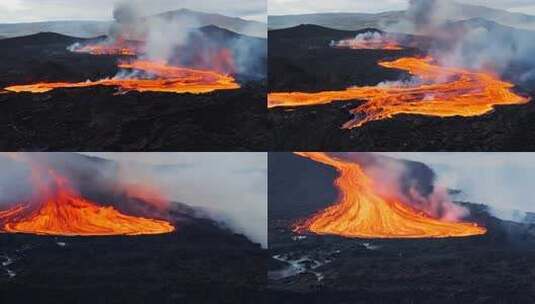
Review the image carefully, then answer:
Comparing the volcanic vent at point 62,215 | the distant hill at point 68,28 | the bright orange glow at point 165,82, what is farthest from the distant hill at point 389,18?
the volcanic vent at point 62,215

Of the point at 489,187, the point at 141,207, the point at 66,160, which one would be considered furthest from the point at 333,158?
the point at 66,160

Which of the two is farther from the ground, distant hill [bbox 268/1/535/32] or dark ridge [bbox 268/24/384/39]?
distant hill [bbox 268/1/535/32]

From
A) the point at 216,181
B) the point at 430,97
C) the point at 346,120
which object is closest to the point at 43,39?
the point at 216,181

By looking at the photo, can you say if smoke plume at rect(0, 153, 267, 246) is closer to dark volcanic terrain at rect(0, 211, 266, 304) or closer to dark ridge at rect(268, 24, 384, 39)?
dark volcanic terrain at rect(0, 211, 266, 304)

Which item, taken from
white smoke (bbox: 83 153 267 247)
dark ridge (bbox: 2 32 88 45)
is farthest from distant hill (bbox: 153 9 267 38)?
white smoke (bbox: 83 153 267 247)

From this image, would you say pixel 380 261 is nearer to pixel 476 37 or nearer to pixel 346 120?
pixel 346 120

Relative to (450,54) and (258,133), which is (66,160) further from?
(450,54)

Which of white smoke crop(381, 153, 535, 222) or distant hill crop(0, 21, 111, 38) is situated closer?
white smoke crop(381, 153, 535, 222)
